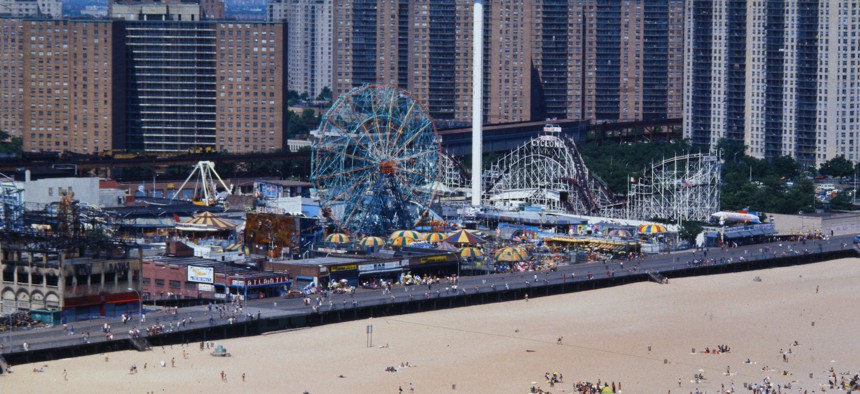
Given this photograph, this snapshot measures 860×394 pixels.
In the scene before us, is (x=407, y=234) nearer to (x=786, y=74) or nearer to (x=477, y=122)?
(x=477, y=122)

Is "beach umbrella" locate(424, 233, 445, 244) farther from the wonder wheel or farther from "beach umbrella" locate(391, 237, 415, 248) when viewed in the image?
the wonder wheel

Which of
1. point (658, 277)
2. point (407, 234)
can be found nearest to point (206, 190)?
point (407, 234)

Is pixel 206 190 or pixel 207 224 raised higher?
pixel 206 190

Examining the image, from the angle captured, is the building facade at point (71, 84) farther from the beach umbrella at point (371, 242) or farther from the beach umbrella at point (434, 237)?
the beach umbrella at point (371, 242)

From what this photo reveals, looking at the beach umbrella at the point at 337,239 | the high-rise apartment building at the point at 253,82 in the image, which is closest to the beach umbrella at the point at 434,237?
the beach umbrella at the point at 337,239

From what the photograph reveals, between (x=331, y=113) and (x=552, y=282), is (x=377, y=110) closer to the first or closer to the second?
(x=331, y=113)

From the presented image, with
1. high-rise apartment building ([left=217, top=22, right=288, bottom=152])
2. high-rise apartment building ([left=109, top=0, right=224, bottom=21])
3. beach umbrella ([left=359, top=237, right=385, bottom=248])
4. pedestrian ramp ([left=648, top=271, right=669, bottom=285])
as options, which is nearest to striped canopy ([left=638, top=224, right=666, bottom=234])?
pedestrian ramp ([left=648, top=271, right=669, bottom=285])
